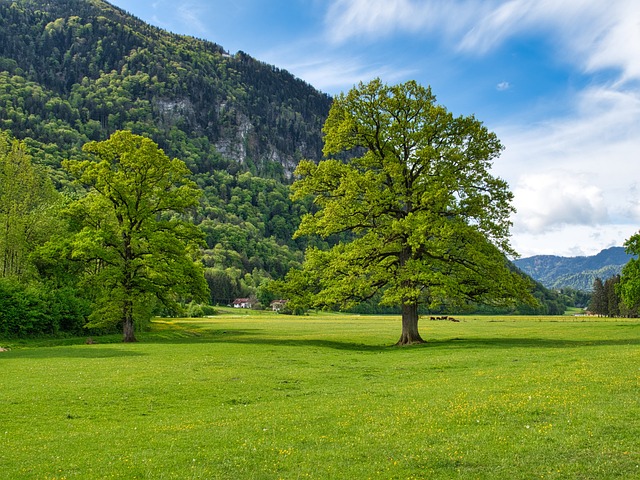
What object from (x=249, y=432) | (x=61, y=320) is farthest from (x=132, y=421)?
(x=61, y=320)

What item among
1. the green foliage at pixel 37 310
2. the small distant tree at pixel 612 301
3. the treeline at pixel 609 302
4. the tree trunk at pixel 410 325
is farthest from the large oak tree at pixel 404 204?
the small distant tree at pixel 612 301

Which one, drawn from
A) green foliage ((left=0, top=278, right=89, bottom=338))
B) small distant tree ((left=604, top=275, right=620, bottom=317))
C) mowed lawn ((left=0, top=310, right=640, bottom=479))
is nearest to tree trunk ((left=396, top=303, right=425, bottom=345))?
mowed lawn ((left=0, top=310, right=640, bottom=479))

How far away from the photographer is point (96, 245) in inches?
1726

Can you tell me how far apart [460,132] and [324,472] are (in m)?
34.6

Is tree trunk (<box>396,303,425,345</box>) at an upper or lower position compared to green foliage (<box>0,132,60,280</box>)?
lower

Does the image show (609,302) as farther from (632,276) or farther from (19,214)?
(19,214)

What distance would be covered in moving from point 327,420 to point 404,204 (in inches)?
1095

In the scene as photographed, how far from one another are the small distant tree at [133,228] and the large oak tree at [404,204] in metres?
13.1

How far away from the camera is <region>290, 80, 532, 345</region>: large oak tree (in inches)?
1500

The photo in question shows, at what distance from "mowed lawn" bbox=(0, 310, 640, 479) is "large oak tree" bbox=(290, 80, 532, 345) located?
437 inches

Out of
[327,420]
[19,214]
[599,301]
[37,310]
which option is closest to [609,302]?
[599,301]

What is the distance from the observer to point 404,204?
4072 centimetres

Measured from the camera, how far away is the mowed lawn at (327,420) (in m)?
Result: 10.8

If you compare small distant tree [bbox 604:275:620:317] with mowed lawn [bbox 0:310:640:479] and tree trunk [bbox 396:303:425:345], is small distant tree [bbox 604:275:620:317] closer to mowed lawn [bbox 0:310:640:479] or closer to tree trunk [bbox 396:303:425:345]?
tree trunk [bbox 396:303:425:345]
